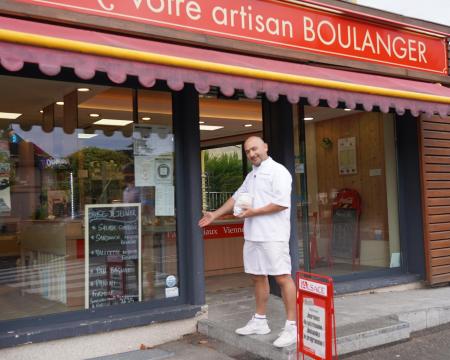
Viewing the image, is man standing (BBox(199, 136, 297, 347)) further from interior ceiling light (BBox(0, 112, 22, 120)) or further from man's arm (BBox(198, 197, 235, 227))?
interior ceiling light (BBox(0, 112, 22, 120))

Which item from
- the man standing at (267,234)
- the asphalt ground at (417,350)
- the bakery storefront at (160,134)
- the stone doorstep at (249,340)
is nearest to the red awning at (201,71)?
the bakery storefront at (160,134)

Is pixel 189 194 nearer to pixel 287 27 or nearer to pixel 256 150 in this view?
pixel 256 150

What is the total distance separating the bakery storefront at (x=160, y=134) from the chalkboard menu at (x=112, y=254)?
0.04ft

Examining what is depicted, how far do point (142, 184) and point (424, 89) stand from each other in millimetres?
3337

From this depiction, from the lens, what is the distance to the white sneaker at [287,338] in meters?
4.23

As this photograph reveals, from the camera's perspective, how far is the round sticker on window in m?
5.31

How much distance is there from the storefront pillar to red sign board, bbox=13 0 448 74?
722 mm

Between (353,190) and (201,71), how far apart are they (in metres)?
3.97

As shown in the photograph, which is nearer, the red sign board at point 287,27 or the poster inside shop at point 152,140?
the red sign board at point 287,27

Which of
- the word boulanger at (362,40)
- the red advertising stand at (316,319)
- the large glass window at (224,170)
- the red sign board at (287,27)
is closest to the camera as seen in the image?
the red advertising stand at (316,319)

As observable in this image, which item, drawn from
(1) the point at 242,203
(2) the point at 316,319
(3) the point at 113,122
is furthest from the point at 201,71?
(2) the point at 316,319

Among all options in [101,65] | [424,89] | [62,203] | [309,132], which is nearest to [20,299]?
[62,203]

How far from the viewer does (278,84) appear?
15.1ft

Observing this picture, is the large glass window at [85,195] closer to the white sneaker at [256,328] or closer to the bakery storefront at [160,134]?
the bakery storefront at [160,134]
